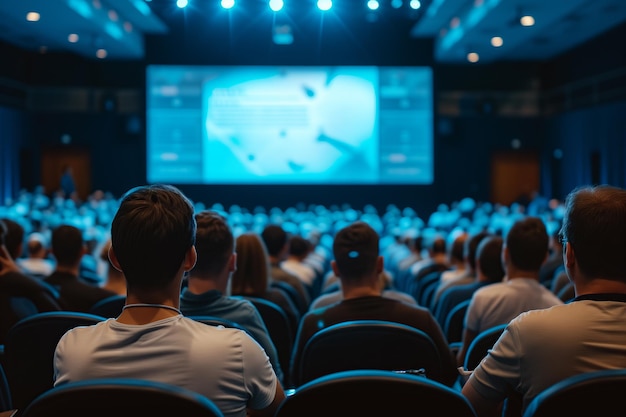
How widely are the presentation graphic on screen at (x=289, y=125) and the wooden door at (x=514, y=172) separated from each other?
2.78 metres

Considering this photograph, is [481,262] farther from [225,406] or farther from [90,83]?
[90,83]

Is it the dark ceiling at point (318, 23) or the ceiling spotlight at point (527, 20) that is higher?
the dark ceiling at point (318, 23)

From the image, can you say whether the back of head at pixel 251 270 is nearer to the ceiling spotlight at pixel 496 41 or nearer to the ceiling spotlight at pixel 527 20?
the ceiling spotlight at pixel 527 20

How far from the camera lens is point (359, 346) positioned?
7.12 ft

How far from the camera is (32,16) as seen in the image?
13.4 m

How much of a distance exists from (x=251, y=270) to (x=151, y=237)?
205cm

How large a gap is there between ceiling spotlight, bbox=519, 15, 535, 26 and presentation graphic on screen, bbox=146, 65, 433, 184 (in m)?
3.45

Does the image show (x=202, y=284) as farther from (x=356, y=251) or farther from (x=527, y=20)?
(x=527, y=20)

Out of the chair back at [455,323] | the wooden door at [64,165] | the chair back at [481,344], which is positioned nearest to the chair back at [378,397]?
the chair back at [481,344]

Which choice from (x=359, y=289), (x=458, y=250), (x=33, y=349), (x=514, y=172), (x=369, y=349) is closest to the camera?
(x=369, y=349)

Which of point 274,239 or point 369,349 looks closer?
point 369,349

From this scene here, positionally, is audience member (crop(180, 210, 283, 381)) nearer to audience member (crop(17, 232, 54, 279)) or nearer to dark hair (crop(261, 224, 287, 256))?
dark hair (crop(261, 224, 287, 256))

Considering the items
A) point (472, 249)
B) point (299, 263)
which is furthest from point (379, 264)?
point (299, 263)

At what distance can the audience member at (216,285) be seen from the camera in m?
2.48
